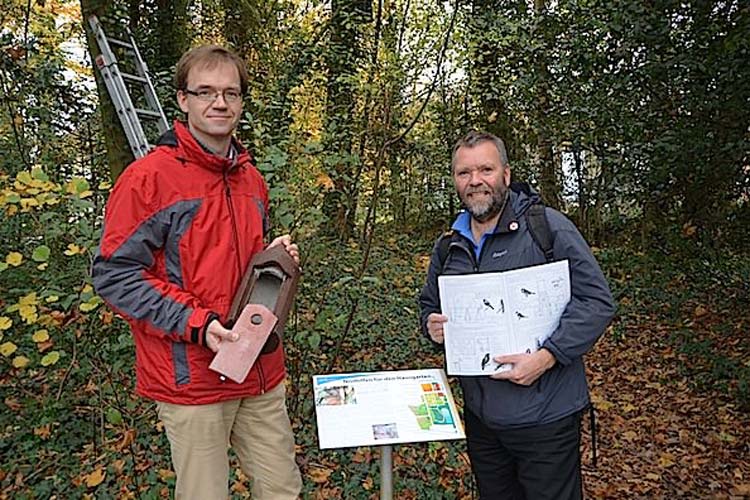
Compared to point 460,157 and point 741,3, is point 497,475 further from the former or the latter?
point 741,3

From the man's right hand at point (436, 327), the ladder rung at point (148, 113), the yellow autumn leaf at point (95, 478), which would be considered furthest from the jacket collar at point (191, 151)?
the ladder rung at point (148, 113)

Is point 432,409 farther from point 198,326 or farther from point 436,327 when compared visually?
point 198,326

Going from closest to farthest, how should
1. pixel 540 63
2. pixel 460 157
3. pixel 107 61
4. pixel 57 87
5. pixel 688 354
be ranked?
pixel 460 157 < pixel 107 61 < pixel 57 87 < pixel 688 354 < pixel 540 63

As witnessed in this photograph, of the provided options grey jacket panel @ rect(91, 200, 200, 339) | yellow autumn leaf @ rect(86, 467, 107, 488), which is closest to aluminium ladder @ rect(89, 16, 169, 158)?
yellow autumn leaf @ rect(86, 467, 107, 488)

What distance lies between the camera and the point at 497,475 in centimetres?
271

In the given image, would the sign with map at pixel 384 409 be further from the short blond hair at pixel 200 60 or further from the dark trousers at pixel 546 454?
the short blond hair at pixel 200 60

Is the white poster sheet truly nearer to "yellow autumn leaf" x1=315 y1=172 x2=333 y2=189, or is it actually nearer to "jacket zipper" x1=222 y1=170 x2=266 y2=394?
"jacket zipper" x1=222 y1=170 x2=266 y2=394

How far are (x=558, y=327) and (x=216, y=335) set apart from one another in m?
1.30

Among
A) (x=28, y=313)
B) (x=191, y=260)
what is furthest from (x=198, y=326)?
(x=28, y=313)

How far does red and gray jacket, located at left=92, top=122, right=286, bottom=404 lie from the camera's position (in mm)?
2189

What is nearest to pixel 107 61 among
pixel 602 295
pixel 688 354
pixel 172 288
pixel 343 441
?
pixel 172 288

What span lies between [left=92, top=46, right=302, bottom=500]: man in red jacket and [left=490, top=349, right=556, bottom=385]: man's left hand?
99cm

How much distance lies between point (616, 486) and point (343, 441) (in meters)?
3.15

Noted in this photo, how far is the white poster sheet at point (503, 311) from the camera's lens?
7.87 ft
